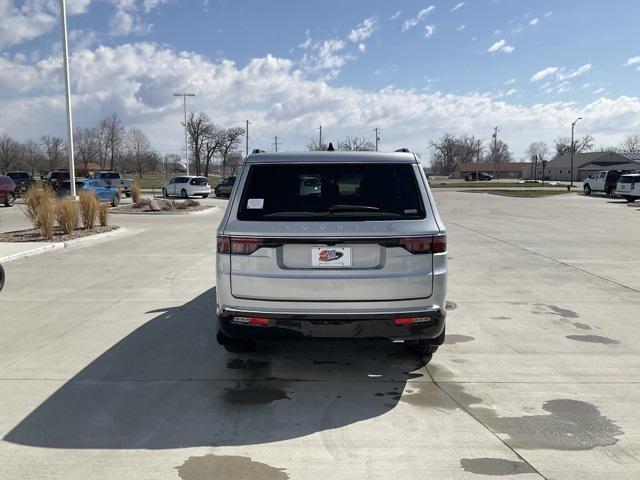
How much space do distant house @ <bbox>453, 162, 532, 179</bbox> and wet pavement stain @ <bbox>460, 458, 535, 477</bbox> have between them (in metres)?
133

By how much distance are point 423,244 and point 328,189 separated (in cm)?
91

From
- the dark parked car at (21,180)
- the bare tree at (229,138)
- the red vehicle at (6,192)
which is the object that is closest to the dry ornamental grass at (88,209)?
the red vehicle at (6,192)

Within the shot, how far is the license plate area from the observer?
4.11 metres

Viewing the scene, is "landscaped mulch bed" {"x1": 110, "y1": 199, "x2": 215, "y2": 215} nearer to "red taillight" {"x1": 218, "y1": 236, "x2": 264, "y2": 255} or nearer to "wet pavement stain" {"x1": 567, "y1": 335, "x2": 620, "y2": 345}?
"wet pavement stain" {"x1": 567, "y1": 335, "x2": 620, "y2": 345}

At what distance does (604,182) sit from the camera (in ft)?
134

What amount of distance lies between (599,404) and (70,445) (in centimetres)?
385

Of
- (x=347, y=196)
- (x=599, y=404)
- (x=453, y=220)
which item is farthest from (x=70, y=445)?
(x=453, y=220)

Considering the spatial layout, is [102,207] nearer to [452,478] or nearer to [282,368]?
[282,368]

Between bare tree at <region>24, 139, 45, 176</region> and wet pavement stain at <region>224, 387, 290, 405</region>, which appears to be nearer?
wet pavement stain at <region>224, 387, 290, 405</region>

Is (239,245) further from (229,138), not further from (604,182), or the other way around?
(229,138)

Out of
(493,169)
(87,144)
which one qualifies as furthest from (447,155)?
(87,144)

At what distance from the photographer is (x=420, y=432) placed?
12.1ft

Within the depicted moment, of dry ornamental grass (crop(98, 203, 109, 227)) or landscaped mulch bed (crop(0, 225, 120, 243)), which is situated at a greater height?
dry ornamental grass (crop(98, 203, 109, 227))

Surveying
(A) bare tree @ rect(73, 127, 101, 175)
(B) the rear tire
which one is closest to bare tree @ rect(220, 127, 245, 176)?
(A) bare tree @ rect(73, 127, 101, 175)
